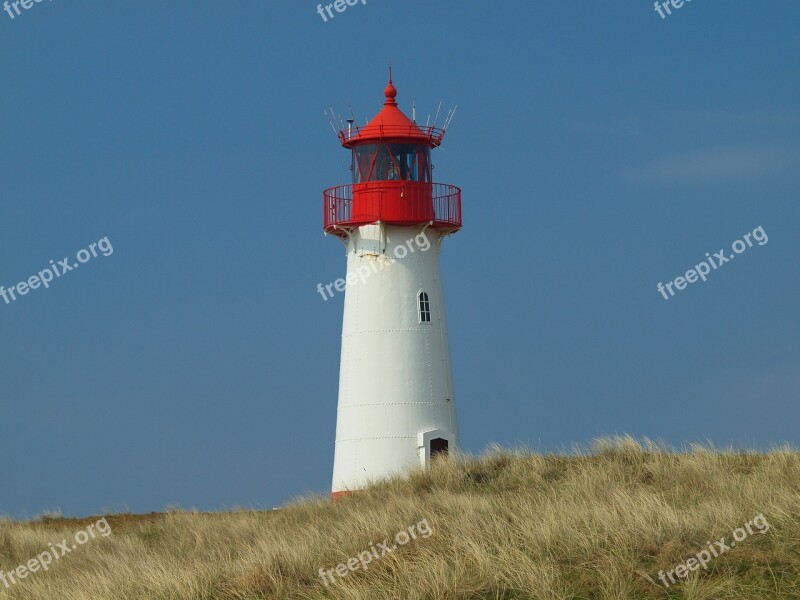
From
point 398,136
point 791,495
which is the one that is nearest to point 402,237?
point 398,136

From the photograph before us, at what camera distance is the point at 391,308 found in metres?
23.1

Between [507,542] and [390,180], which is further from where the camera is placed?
[390,180]

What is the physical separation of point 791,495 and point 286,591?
5723 millimetres

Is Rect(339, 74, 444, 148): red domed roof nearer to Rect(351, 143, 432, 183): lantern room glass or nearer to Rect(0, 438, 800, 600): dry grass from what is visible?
Rect(351, 143, 432, 183): lantern room glass

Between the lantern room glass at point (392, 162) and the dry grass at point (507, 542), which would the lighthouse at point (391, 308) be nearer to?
the lantern room glass at point (392, 162)

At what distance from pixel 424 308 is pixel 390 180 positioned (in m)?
2.73

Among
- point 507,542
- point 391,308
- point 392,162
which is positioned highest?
point 392,162

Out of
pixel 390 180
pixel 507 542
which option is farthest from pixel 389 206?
pixel 507 542

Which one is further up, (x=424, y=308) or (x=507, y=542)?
(x=424, y=308)

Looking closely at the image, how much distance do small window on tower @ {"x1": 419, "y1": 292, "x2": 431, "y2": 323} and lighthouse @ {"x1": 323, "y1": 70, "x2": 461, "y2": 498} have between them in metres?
0.03

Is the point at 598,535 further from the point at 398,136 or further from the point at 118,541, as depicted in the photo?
the point at 398,136

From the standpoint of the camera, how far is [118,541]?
1775 cm

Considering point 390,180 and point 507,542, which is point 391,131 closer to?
point 390,180

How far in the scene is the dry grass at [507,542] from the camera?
34.1 feet
